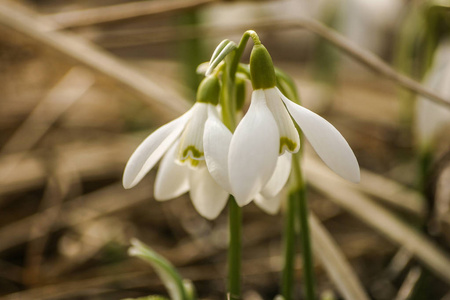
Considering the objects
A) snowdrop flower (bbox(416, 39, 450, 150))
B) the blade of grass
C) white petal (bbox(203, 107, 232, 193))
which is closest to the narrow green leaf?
white petal (bbox(203, 107, 232, 193))

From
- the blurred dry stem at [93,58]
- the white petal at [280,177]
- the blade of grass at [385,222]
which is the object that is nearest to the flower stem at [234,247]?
the white petal at [280,177]

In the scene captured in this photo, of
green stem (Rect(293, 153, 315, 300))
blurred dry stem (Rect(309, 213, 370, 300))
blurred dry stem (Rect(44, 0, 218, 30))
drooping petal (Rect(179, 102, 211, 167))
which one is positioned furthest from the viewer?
blurred dry stem (Rect(44, 0, 218, 30))

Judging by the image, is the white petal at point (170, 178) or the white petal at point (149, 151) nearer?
the white petal at point (149, 151)

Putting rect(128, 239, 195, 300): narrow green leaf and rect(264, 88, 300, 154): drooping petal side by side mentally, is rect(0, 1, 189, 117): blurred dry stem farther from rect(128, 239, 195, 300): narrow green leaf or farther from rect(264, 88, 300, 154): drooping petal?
rect(264, 88, 300, 154): drooping petal

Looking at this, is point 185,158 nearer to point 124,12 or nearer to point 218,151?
point 218,151

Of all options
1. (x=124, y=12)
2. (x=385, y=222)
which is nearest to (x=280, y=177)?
(x=385, y=222)

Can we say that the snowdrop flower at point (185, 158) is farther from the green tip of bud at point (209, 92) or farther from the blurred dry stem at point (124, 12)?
the blurred dry stem at point (124, 12)

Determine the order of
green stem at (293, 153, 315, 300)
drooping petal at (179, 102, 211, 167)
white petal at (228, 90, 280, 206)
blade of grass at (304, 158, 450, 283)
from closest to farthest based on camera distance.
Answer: white petal at (228, 90, 280, 206), drooping petal at (179, 102, 211, 167), green stem at (293, 153, 315, 300), blade of grass at (304, 158, 450, 283)
